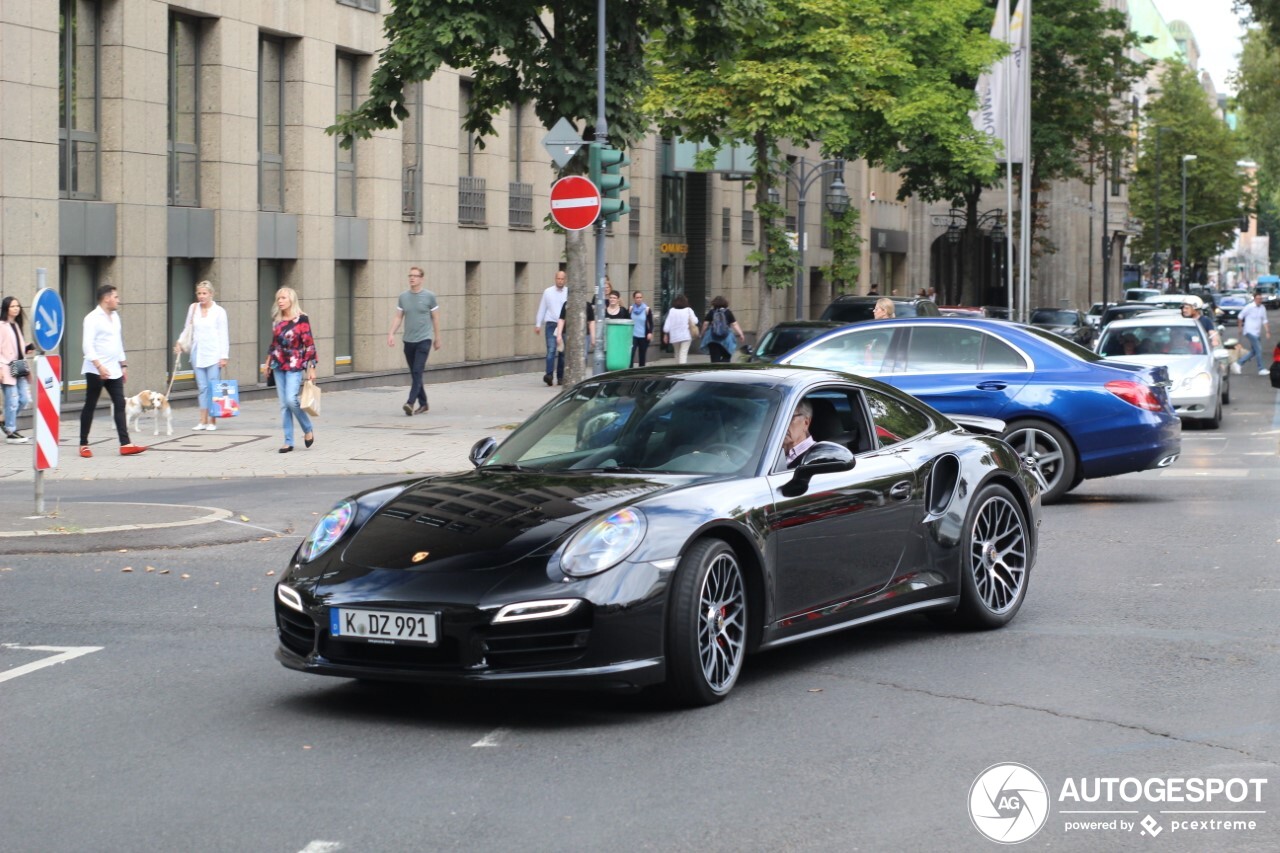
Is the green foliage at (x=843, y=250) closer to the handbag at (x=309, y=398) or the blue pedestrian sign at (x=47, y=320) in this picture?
the handbag at (x=309, y=398)

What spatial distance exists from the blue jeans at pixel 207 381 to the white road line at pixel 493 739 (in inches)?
601

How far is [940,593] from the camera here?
865 cm

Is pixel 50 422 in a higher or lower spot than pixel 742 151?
lower

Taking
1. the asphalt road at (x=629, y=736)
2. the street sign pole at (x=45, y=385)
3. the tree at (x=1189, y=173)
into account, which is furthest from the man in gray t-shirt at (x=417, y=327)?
the tree at (x=1189, y=173)

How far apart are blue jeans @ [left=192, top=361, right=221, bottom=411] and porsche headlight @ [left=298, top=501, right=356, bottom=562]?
14.3m

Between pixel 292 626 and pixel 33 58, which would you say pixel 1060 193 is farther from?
pixel 292 626

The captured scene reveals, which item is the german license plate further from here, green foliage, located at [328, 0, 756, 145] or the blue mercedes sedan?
green foliage, located at [328, 0, 756, 145]

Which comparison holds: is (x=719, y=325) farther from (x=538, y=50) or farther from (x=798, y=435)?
(x=798, y=435)

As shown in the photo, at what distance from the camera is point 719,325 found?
3244cm

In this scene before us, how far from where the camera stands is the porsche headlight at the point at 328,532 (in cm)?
733

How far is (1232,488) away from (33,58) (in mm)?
14363

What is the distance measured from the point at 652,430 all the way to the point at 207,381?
14440mm

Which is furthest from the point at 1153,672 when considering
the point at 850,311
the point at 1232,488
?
the point at 850,311

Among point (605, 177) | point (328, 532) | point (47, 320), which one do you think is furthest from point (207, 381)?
point (328, 532)
